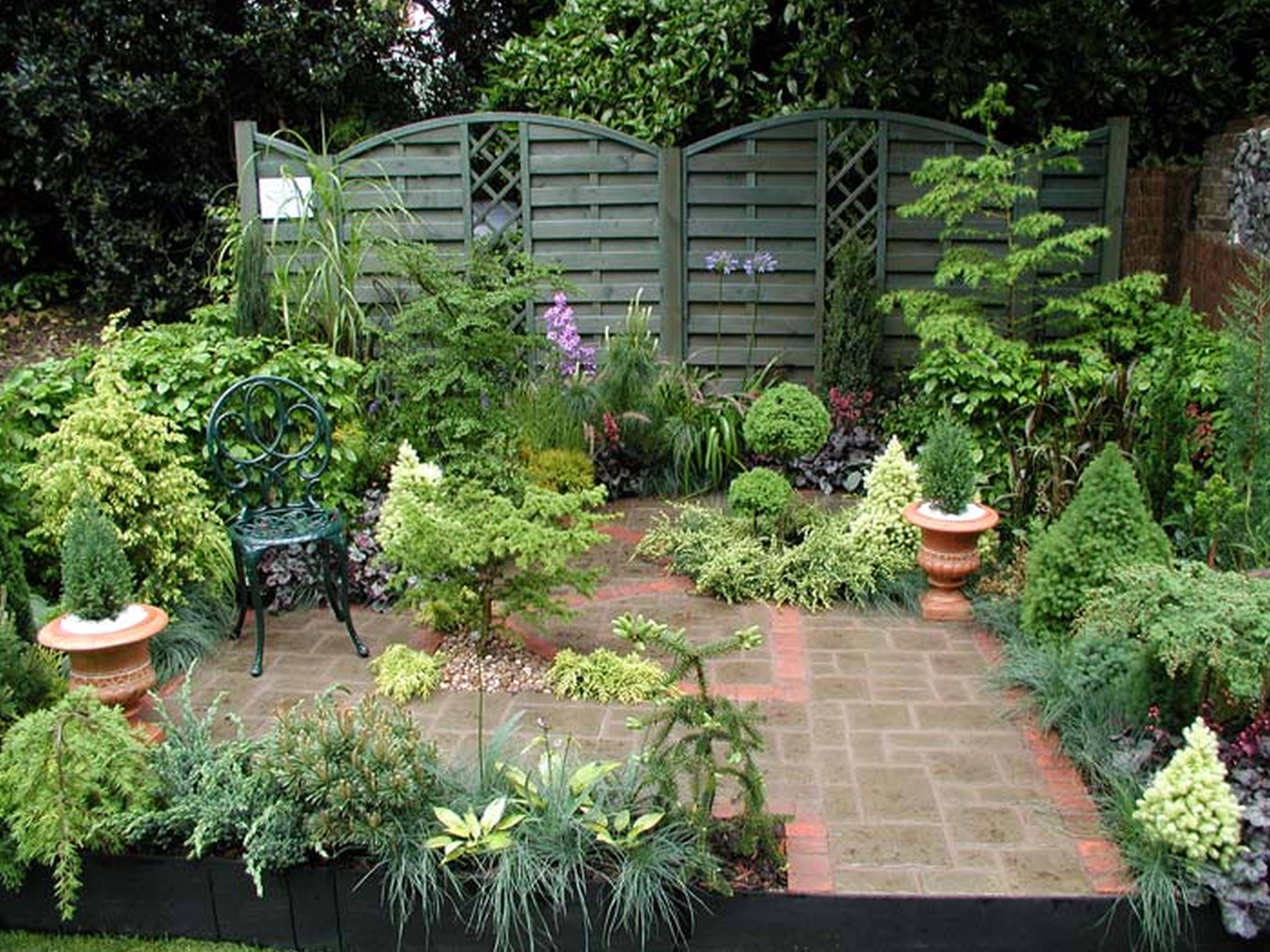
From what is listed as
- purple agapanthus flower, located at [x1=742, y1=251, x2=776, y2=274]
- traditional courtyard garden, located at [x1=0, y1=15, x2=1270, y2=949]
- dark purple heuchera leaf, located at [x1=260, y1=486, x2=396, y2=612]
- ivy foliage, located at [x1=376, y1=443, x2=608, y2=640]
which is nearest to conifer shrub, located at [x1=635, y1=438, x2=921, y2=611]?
traditional courtyard garden, located at [x1=0, y1=15, x2=1270, y2=949]

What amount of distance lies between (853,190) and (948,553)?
133 inches

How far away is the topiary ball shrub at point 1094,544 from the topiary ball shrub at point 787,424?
5.89 feet

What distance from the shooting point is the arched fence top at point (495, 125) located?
7.30m

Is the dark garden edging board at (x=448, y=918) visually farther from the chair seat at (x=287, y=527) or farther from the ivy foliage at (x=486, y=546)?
the chair seat at (x=287, y=527)

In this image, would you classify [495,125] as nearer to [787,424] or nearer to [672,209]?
[672,209]

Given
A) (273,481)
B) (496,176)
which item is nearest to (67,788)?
(273,481)

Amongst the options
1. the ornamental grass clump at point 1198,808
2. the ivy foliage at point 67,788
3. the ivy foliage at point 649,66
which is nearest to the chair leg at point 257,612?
the ivy foliage at point 67,788

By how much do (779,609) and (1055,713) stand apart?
1461 millimetres

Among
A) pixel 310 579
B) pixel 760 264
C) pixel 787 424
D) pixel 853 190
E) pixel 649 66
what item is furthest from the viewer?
pixel 649 66

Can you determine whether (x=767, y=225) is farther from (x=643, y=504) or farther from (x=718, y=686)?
(x=718, y=686)

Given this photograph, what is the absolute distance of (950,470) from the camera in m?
4.85

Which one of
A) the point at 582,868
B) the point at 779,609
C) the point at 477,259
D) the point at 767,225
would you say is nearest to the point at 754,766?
the point at 582,868

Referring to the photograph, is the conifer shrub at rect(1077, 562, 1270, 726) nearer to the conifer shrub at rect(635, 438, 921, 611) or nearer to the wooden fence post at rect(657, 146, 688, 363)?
the conifer shrub at rect(635, 438, 921, 611)

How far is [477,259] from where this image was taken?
564 cm
